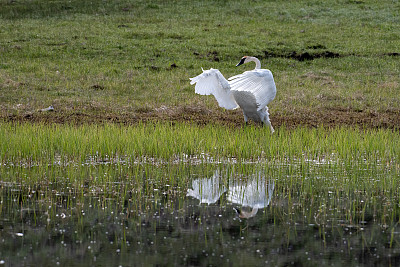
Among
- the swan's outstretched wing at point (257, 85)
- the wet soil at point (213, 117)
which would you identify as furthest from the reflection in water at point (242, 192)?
the wet soil at point (213, 117)

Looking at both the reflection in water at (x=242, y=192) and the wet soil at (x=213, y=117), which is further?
the wet soil at (x=213, y=117)

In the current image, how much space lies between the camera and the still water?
5.77 m

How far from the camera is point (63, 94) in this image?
17375mm

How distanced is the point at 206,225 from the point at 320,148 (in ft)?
15.3

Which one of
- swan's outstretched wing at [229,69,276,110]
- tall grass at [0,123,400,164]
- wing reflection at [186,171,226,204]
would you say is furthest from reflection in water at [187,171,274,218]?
swan's outstretched wing at [229,69,276,110]

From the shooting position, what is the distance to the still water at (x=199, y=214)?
5.77 m

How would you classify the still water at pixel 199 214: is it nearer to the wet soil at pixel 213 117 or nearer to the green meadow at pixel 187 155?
the green meadow at pixel 187 155

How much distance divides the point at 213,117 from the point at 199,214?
8.04 metres

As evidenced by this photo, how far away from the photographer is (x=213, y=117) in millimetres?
15117

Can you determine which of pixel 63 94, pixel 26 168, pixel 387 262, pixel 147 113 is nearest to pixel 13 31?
pixel 63 94

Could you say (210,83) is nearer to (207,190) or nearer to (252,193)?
(207,190)

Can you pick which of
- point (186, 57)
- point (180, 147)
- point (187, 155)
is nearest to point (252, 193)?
point (187, 155)

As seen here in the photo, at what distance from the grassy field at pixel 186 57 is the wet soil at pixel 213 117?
0.03m

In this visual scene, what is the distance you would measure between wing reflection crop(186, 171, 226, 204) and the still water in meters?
0.01
